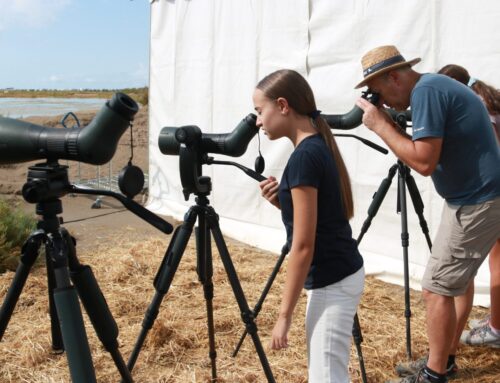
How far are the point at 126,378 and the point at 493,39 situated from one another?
319 centimetres

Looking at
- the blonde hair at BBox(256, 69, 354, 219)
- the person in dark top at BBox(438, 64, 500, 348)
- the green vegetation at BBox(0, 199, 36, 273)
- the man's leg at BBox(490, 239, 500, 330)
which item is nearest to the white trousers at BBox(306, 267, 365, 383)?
the blonde hair at BBox(256, 69, 354, 219)

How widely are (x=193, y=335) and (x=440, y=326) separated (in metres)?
1.54

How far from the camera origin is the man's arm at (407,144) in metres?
2.05

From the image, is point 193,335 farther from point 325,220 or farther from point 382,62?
point 382,62

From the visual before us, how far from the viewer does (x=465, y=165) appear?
7.14 ft

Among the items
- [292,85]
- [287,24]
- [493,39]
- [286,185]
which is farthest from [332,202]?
[287,24]

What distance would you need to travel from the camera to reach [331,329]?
1.75 meters

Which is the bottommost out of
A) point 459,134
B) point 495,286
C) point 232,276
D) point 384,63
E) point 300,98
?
point 495,286

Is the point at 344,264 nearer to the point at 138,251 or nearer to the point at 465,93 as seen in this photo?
the point at 465,93

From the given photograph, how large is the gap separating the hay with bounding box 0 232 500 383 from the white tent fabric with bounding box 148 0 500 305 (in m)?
0.70

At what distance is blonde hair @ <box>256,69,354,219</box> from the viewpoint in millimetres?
1772

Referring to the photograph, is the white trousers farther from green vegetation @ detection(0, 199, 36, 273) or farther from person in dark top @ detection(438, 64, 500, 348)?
green vegetation @ detection(0, 199, 36, 273)

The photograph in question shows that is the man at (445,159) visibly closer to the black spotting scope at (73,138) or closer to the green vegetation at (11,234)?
the black spotting scope at (73,138)

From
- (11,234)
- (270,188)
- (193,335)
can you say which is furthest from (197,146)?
(11,234)
